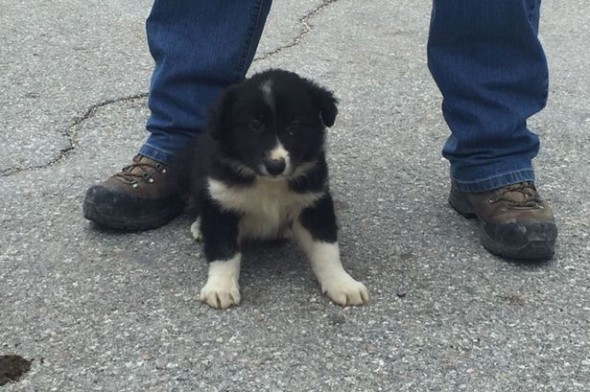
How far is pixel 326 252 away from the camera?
254 centimetres

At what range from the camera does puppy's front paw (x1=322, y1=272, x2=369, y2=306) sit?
2.46m

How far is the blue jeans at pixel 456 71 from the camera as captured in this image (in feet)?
9.12

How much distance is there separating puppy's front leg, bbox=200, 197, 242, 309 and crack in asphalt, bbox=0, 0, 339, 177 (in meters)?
1.15

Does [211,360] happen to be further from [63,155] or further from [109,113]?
[109,113]

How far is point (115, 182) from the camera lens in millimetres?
2932

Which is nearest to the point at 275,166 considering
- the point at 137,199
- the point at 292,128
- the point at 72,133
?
the point at 292,128

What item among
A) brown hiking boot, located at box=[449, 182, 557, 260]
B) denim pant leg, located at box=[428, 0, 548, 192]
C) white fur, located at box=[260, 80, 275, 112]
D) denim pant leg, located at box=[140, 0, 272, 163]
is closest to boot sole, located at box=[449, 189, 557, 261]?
brown hiking boot, located at box=[449, 182, 557, 260]

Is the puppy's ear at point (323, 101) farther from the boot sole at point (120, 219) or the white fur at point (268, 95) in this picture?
the boot sole at point (120, 219)

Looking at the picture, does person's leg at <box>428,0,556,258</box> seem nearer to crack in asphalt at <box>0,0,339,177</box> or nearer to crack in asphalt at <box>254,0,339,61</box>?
crack in asphalt at <box>0,0,339,177</box>

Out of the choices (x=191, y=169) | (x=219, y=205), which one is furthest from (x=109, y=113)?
(x=219, y=205)

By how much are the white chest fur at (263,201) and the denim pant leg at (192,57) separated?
0.47 metres

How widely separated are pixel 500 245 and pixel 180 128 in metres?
1.15

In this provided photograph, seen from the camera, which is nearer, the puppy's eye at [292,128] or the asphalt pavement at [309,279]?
the asphalt pavement at [309,279]

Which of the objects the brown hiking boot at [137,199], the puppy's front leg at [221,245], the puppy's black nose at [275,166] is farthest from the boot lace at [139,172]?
the puppy's black nose at [275,166]
